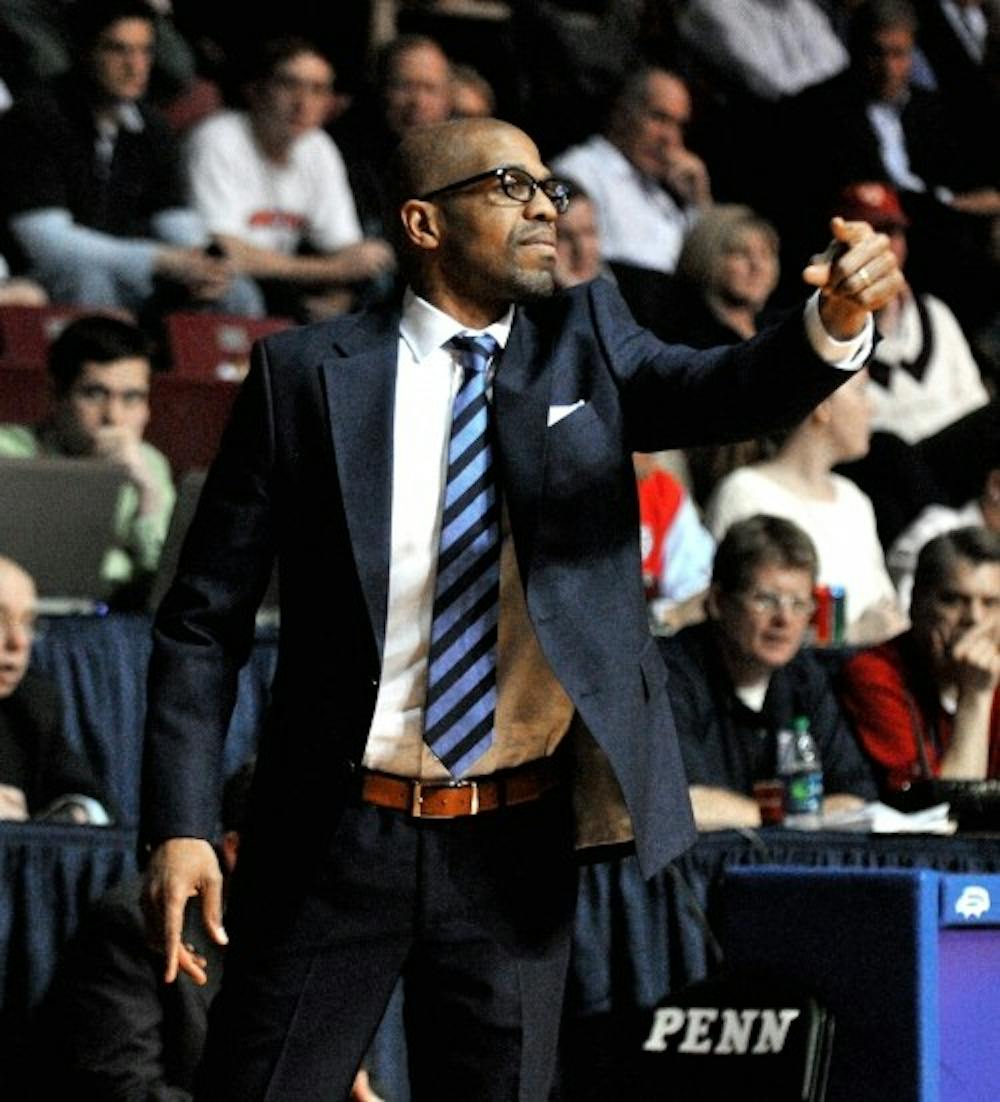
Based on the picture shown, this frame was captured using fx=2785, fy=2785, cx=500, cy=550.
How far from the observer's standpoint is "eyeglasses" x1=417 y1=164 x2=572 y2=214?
3.21 metres

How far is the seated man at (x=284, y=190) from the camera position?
9.12 m

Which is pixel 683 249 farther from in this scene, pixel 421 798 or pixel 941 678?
pixel 421 798

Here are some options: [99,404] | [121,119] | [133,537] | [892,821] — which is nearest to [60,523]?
[133,537]

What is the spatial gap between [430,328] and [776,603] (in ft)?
11.2

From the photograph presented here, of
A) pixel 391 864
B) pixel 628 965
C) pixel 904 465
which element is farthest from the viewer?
pixel 904 465

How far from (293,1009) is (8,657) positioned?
3081 millimetres

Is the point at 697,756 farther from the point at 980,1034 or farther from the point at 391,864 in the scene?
the point at 391,864

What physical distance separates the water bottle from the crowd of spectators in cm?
7

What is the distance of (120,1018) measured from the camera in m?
5.15

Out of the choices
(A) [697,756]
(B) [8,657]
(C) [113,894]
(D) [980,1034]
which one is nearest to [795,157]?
(A) [697,756]

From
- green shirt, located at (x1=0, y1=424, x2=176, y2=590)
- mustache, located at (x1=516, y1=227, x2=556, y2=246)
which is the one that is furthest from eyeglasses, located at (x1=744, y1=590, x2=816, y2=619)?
mustache, located at (x1=516, y1=227, x2=556, y2=246)

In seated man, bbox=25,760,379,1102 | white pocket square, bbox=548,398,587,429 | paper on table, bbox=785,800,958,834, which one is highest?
white pocket square, bbox=548,398,587,429

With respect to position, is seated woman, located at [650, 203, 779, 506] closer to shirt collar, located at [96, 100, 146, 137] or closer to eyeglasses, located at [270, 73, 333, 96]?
eyeglasses, located at [270, 73, 333, 96]

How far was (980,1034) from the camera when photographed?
165 inches
